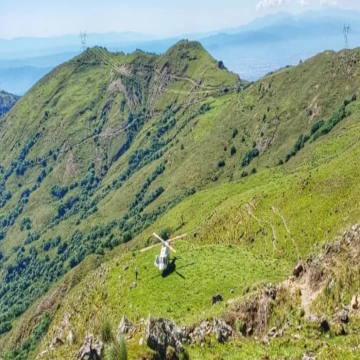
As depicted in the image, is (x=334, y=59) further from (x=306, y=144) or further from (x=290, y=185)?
(x=290, y=185)

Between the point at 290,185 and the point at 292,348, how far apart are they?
71114mm

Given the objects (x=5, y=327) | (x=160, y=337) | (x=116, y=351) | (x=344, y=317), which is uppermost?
(x=116, y=351)

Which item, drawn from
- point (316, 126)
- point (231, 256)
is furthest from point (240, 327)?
point (316, 126)

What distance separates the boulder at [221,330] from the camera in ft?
109

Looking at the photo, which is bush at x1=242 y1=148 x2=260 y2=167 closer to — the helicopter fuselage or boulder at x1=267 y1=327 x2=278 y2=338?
the helicopter fuselage

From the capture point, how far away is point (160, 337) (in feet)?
96.2

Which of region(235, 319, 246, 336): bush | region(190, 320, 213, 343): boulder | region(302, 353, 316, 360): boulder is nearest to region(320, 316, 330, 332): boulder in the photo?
region(302, 353, 316, 360): boulder

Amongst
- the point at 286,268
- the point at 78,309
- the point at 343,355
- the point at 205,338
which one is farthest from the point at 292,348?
the point at 78,309

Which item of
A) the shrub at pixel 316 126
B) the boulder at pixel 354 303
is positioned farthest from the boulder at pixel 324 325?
the shrub at pixel 316 126

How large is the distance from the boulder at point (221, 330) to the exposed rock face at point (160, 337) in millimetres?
3232

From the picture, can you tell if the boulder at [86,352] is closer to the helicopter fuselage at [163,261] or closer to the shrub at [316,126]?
the helicopter fuselage at [163,261]

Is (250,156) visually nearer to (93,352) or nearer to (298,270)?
(298,270)

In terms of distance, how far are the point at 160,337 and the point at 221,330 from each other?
6.54 m

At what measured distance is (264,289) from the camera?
1535 inches
